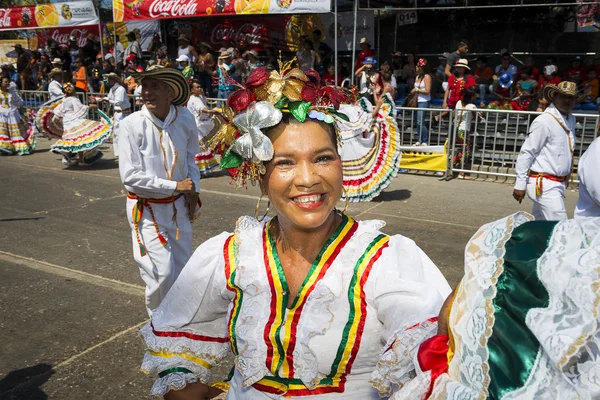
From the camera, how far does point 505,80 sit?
1302 cm

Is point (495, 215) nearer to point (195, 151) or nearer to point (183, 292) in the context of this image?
point (195, 151)

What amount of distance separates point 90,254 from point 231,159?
4590 millimetres

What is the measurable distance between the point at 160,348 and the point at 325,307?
2.15 feet

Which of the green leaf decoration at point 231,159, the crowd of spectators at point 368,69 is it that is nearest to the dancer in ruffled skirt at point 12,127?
the crowd of spectators at point 368,69

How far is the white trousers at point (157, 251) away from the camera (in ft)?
14.1

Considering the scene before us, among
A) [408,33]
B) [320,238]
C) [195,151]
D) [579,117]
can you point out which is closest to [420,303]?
[320,238]

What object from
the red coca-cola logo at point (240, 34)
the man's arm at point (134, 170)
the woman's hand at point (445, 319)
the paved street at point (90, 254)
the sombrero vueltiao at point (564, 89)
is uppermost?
the red coca-cola logo at point (240, 34)

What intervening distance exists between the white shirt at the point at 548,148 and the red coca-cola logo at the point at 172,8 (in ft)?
32.7

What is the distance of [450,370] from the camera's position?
1330mm

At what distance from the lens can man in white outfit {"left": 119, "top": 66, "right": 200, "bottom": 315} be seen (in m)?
4.30

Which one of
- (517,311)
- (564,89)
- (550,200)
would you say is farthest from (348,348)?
(564,89)

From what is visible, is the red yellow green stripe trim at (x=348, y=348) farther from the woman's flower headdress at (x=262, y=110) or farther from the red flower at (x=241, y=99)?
the red flower at (x=241, y=99)

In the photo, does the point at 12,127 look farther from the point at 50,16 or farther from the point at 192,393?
the point at 192,393

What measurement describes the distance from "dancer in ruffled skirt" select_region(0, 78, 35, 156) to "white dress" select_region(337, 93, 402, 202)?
8327mm
